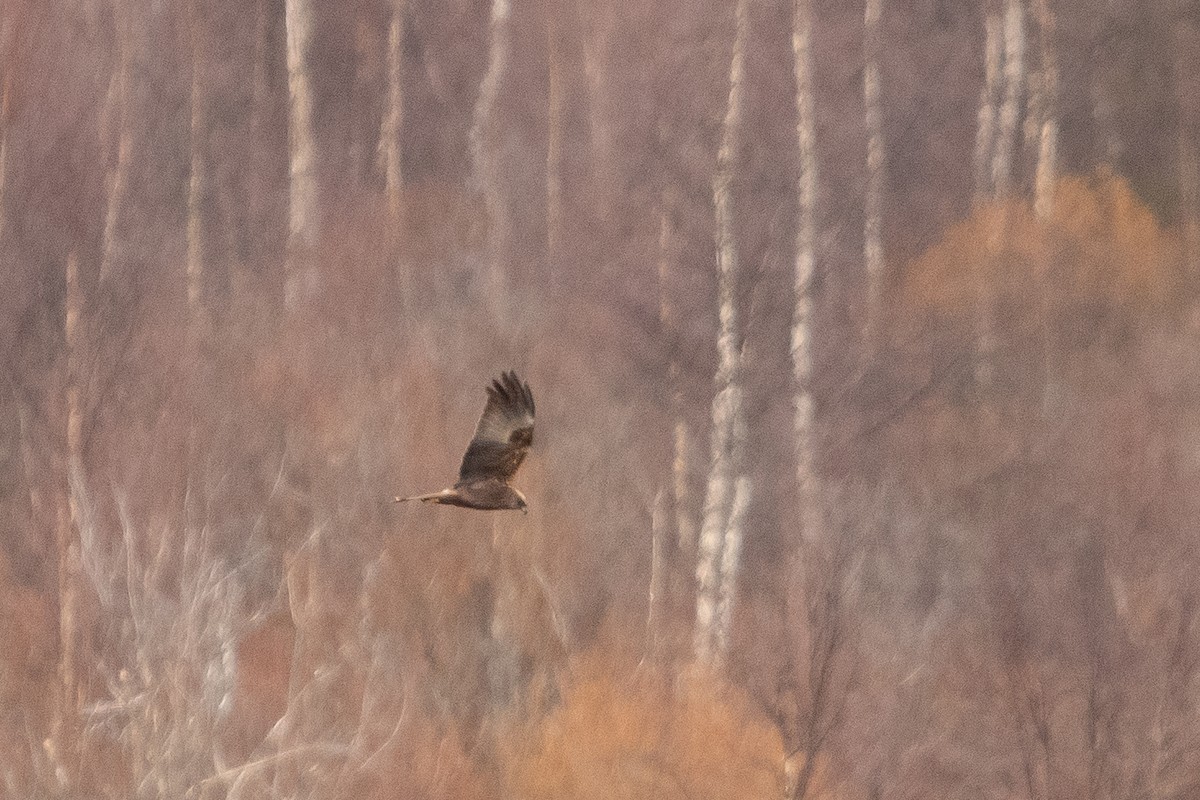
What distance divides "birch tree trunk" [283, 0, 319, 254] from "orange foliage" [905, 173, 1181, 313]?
171 inches

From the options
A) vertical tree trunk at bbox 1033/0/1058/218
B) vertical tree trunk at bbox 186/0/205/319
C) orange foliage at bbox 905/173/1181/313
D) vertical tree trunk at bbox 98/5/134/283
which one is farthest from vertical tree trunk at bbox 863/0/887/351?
vertical tree trunk at bbox 98/5/134/283

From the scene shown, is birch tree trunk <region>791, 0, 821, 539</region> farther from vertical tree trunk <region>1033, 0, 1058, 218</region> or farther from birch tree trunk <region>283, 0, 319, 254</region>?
birch tree trunk <region>283, 0, 319, 254</region>

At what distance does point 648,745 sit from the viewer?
10.9 m

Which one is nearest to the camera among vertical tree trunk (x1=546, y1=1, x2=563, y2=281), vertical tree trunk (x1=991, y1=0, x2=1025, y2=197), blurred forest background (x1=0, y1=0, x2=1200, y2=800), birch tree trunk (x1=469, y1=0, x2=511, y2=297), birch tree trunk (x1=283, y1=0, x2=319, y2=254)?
blurred forest background (x1=0, y1=0, x2=1200, y2=800)

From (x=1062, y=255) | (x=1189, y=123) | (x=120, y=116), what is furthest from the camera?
(x=120, y=116)

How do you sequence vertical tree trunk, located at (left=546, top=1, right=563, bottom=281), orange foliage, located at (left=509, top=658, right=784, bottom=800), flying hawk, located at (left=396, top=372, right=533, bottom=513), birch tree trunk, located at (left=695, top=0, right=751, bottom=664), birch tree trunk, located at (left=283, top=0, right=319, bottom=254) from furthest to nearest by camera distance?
birch tree trunk, located at (left=283, top=0, right=319, bottom=254) → vertical tree trunk, located at (left=546, top=1, right=563, bottom=281) → birch tree trunk, located at (left=695, top=0, right=751, bottom=664) → orange foliage, located at (left=509, top=658, right=784, bottom=800) → flying hawk, located at (left=396, top=372, right=533, bottom=513)

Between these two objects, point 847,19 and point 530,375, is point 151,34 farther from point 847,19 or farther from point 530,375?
point 847,19

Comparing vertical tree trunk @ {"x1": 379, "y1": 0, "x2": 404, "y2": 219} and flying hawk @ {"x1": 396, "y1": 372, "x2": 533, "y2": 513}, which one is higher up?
vertical tree trunk @ {"x1": 379, "y1": 0, "x2": 404, "y2": 219}

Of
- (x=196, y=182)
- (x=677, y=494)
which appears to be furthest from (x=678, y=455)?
(x=196, y=182)

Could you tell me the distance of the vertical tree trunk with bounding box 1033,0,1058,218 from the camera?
11.7 m

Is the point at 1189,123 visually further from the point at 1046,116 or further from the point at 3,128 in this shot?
the point at 3,128

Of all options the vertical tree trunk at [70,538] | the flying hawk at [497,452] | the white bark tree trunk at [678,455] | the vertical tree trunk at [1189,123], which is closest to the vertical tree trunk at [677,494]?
the white bark tree trunk at [678,455]

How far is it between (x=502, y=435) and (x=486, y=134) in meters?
6.38

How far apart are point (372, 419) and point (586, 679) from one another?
228 cm
